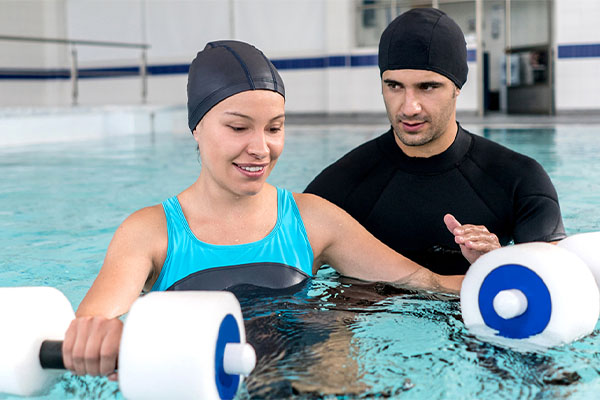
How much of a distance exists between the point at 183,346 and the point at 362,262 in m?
1.27

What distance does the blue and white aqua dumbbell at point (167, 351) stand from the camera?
154 cm

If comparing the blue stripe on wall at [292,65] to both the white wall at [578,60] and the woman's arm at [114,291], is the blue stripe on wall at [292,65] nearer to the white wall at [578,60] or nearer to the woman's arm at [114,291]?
the white wall at [578,60]

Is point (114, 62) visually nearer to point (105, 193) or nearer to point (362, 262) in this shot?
point (105, 193)

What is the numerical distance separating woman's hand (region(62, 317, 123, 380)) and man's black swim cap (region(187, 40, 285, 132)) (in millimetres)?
877

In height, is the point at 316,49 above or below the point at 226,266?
above

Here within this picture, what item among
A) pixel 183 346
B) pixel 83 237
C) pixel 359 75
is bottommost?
pixel 83 237

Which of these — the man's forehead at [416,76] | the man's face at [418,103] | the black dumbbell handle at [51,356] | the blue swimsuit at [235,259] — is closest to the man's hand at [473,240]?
the blue swimsuit at [235,259]

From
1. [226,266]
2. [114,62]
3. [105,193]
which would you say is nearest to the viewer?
[226,266]

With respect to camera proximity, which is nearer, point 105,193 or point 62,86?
point 105,193

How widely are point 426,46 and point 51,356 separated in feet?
6.95

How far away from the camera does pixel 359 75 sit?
636 inches

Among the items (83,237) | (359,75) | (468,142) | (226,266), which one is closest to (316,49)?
(359,75)

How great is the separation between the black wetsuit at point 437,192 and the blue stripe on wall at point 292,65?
10.8 m

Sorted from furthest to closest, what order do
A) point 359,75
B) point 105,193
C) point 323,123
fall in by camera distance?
point 359,75, point 323,123, point 105,193
